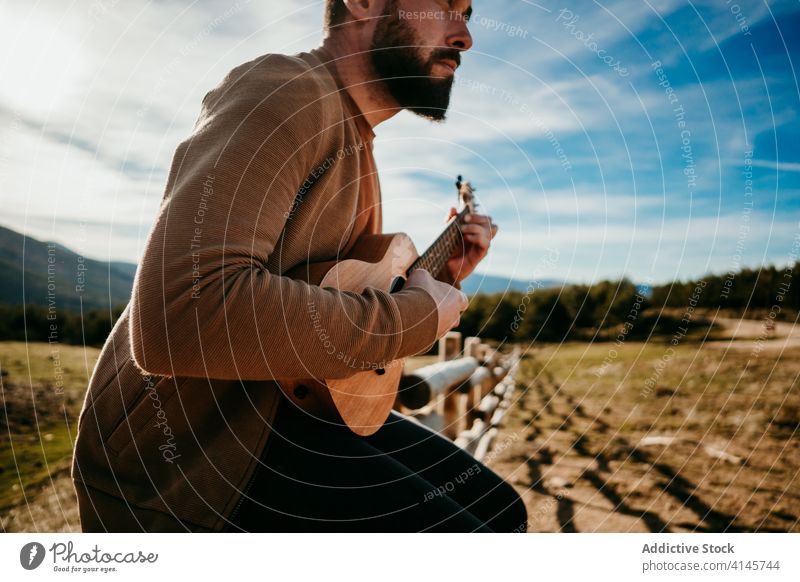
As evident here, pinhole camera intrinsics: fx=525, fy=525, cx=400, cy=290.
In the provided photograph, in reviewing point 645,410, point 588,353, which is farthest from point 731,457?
point 588,353

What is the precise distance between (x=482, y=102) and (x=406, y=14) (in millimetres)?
796

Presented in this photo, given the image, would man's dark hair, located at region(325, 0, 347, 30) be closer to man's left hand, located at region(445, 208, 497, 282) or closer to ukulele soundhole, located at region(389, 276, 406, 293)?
ukulele soundhole, located at region(389, 276, 406, 293)

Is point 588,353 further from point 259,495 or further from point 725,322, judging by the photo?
point 259,495

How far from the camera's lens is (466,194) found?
2.75 m

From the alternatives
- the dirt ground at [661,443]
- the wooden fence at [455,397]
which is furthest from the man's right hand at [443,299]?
the dirt ground at [661,443]

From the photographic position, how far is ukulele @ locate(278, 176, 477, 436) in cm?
142

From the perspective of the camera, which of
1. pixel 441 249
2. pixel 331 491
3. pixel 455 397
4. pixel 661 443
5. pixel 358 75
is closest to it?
pixel 331 491

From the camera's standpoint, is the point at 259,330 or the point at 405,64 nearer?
the point at 259,330

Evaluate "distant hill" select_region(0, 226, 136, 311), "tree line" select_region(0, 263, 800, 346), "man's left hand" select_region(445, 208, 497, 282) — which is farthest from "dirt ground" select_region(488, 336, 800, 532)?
"distant hill" select_region(0, 226, 136, 311)

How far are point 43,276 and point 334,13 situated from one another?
2.14 meters

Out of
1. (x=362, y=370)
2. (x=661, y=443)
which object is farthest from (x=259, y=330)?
(x=661, y=443)

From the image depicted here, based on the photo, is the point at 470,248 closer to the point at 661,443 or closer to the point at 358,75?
the point at 358,75

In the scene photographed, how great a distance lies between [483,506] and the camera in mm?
1901

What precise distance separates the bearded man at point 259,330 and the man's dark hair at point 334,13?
0.03 meters
